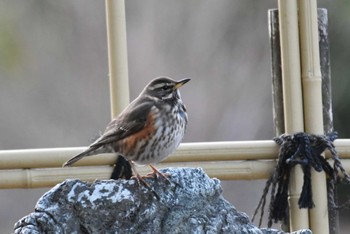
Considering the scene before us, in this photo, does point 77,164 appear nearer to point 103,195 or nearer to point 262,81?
point 103,195

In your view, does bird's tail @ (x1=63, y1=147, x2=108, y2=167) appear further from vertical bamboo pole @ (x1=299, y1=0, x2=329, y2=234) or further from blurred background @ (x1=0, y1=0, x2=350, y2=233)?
blurred background @ (x1=0, y1=0, x2=350, y2=233)

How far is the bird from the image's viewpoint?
5.36 meters

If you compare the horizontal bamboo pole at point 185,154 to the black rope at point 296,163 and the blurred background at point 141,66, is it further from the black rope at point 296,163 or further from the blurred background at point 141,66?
the blurred background at point 141,66

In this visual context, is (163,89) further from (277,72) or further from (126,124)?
(277,72)

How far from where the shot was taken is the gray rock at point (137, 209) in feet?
12.4

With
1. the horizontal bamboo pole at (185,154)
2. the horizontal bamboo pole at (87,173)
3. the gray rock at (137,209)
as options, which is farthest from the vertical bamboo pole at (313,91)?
the gray rock at (137,209)

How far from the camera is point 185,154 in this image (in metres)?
5.67

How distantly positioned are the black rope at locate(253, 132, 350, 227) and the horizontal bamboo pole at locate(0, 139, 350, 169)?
0.08 meters

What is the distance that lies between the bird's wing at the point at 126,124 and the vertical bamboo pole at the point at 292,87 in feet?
2.08

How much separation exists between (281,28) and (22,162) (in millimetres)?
1279

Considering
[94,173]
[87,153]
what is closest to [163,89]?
[94,173]

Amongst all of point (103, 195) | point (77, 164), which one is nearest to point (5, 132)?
point (77, 164)

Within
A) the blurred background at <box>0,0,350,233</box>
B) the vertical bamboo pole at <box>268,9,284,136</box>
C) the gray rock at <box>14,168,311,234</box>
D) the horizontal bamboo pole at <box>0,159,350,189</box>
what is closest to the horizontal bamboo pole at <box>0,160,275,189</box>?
the horizontal bamboo pole at <box>0,159,350,189</box>

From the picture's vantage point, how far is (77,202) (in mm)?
3826
